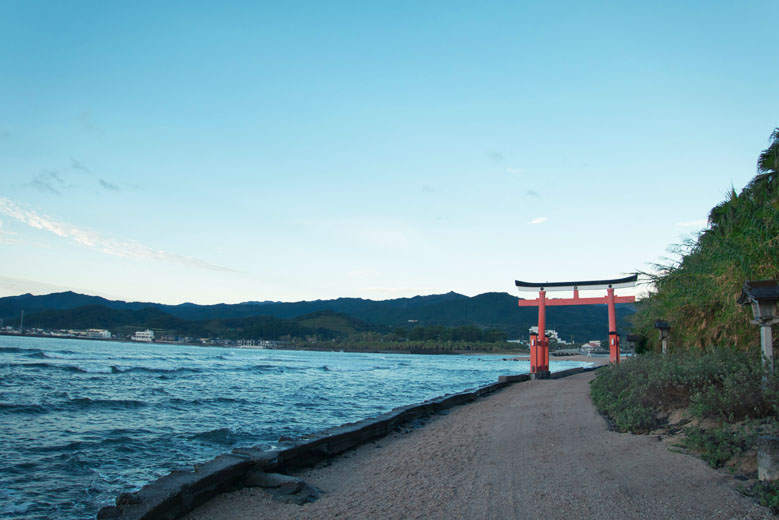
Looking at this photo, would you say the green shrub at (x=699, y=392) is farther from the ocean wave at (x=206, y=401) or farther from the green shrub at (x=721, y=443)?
the ocean wave at (x=206, y=401)

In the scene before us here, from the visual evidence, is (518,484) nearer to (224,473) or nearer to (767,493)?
(767,493)

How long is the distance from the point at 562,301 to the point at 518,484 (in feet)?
79.0

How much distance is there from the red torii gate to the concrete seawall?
1857cm

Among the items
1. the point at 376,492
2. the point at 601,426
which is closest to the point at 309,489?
the point at 376,492

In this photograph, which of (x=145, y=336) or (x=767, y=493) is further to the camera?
(x=145, y=336)

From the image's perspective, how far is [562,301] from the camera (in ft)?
92.0

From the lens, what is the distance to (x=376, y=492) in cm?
562

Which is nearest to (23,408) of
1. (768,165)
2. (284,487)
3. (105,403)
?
(105,403)

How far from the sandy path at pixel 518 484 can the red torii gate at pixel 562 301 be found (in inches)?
721

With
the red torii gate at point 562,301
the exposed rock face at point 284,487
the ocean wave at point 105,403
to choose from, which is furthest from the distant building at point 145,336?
the exposed rock face at point 284,487

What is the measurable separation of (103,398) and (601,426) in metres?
16.9

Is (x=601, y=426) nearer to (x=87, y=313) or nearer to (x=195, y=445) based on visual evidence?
(x=195, y=445)

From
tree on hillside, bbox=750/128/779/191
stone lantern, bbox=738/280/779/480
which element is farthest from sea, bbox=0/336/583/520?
tree on hillside, bbox=750/128/779/191

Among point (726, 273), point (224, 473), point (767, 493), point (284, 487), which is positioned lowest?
point (284, 487)
